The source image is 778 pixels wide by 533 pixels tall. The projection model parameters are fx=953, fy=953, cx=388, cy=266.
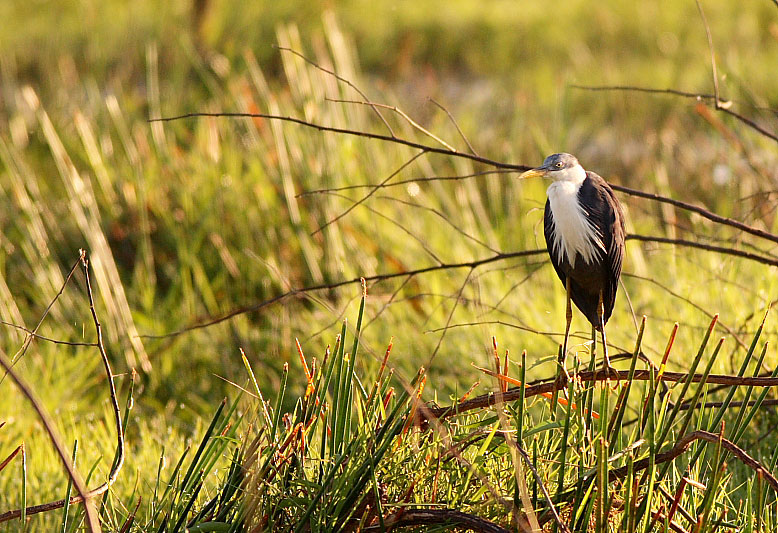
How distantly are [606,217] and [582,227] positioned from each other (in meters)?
0.06

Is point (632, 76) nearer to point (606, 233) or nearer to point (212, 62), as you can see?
point (212, 62)

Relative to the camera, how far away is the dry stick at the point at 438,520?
1365 millimetres

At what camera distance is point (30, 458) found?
2.58m

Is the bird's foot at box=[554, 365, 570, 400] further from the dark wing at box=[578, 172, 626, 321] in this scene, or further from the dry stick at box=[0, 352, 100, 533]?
the dry stick at box=[0, 352, 100, 533]

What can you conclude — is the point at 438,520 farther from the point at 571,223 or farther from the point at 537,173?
the point at 537,173

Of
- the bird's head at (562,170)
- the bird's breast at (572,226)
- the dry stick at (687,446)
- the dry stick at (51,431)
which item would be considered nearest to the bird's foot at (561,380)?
the dry stick at (687,446)

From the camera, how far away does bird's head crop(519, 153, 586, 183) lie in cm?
177

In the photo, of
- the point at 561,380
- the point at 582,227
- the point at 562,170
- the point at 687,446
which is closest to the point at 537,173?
the point at 562,170

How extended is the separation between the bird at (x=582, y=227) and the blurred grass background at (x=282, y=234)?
10.0 inches

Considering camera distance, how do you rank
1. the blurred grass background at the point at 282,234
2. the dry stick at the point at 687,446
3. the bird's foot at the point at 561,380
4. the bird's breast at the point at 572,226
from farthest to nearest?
the blurred grass background at the point at 282,234 < the bird's breast at the point at 572,226 < the bird's foot at the point at 561,380 < the dry stick at the point at 687,446

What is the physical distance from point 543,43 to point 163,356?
15.3ft

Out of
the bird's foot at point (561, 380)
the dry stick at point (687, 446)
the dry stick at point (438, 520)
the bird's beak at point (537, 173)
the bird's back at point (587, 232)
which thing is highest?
the bird's beak at point (537, 173)

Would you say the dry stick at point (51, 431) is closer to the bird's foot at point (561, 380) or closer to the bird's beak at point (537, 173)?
the bird's foot at point (561, 380)

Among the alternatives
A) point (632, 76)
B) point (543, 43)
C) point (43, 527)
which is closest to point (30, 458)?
point (43, 527)
